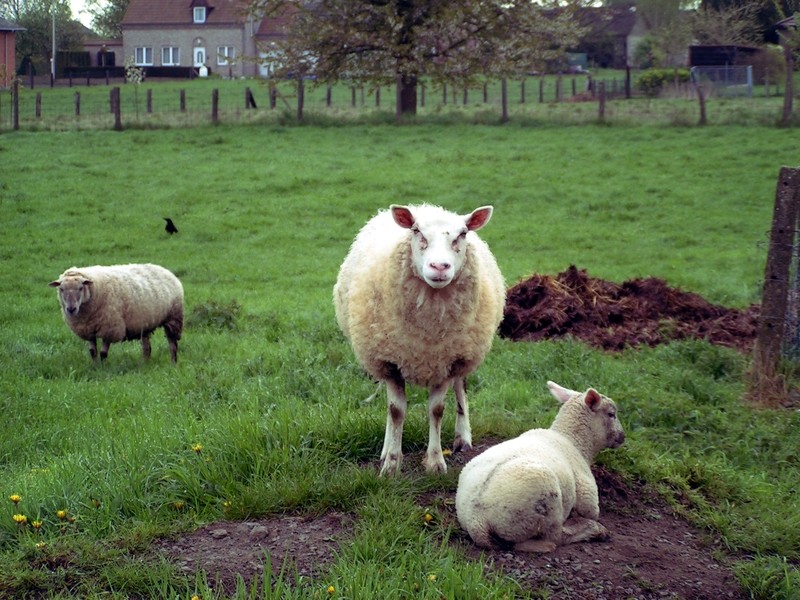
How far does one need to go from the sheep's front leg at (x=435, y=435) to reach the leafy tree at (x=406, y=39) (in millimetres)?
23697

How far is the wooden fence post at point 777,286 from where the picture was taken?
7680 mm

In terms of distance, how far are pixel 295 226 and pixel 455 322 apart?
41.8 ft

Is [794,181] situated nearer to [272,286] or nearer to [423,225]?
[423,225]

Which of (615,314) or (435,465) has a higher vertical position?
(615,314)

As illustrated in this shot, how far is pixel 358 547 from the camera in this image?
4.60 meters

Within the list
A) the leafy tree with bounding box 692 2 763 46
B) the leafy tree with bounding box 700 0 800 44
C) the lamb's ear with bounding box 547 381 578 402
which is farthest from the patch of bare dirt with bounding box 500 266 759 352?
the leafy tree with bounding box 692 2 763 46

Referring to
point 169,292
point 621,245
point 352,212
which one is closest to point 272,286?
point 169,292

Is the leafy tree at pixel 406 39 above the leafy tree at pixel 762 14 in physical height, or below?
below

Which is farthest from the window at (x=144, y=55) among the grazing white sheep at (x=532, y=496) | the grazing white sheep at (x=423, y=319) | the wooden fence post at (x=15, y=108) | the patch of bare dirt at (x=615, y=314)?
the grazing white sheep at (x=532, y=496)

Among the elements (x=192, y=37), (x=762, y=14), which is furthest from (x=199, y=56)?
(x=762, y=14)

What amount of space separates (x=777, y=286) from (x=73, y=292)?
7.10 metres

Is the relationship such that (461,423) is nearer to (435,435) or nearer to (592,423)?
(435,435)

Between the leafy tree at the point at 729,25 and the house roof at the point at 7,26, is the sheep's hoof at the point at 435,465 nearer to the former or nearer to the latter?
the house roof at the point at 7,26

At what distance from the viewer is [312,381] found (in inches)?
326
